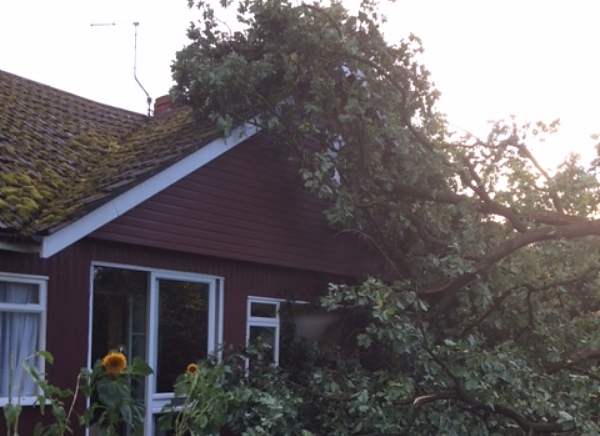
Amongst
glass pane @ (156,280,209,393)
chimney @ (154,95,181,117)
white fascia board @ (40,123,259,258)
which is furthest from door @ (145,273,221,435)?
chimney @ (154,95,181,117)

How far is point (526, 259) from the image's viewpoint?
1041cm

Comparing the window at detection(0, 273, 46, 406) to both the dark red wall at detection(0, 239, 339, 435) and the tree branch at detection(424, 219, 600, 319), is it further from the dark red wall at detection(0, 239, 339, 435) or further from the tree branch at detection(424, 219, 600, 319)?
the tree branch at detection(424, 219, 600, 319)

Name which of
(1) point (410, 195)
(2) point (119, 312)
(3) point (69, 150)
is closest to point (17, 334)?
(2) point (119, 312)

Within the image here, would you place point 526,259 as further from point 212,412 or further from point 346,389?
point 212,412

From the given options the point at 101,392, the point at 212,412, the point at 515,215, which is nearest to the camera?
the point at 101,392

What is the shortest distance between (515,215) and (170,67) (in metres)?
4.54

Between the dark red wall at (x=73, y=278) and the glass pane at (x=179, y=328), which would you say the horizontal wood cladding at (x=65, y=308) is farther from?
the glass pane at (x=179, y=328)

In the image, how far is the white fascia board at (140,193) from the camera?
7.93m


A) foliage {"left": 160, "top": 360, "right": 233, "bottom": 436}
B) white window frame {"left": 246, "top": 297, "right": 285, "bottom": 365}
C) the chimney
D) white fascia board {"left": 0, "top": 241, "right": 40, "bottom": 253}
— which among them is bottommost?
foliage {"left": 160, "top": 360, "right": 233, "bottom": 436}

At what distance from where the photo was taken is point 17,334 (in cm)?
834

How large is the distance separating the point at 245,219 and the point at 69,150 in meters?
2.27

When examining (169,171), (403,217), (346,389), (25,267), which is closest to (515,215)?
(403,217)

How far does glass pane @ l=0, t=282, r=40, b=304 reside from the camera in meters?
8.25

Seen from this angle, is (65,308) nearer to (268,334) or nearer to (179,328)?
(179,328)
